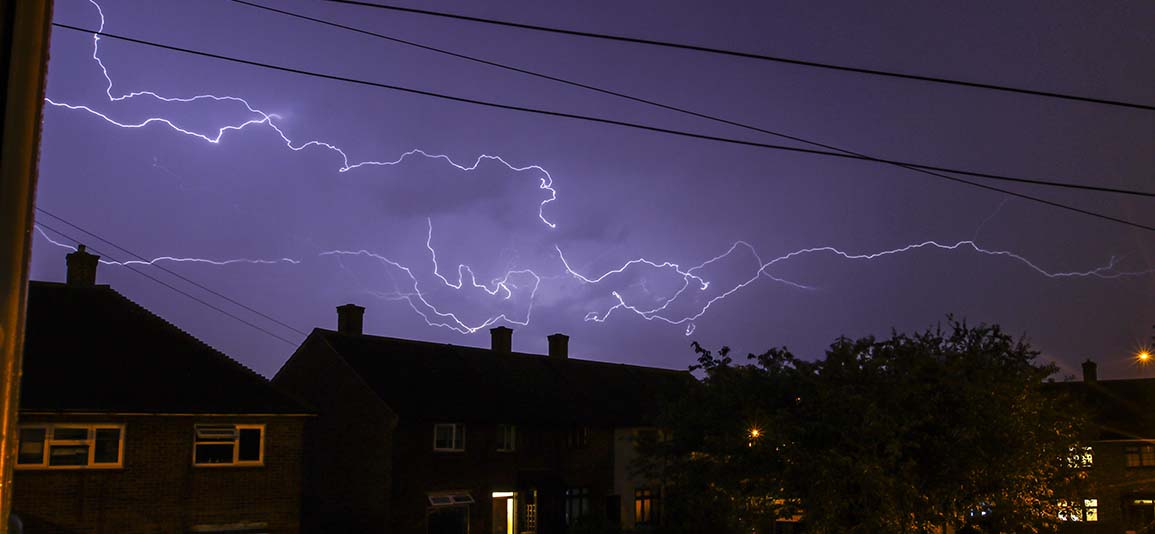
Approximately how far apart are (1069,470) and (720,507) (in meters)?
8.07

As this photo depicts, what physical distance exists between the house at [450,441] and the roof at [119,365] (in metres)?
6.17

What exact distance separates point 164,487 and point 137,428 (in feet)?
5.85

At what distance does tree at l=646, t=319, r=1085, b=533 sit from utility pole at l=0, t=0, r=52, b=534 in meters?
17.9

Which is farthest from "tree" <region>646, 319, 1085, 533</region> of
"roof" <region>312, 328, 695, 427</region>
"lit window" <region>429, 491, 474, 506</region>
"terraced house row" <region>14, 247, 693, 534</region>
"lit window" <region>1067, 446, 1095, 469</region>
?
"lit window" <region>429, 491, 474, 506</region>

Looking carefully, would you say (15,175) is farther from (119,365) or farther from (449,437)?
(449,437)

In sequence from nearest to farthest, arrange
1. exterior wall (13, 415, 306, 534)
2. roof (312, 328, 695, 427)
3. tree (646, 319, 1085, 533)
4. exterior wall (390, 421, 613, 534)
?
tree (646, 319, 1085, 533) < exterior wall (13, 415, 306, 534) < exterior wall (390, 421, 613, 534) < roof (312, 328, 695, 427)

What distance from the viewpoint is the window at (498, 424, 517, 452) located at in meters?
37.3

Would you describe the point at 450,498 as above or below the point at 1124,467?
below

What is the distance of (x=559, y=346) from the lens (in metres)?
47.3

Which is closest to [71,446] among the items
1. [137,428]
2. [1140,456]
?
[137,428]

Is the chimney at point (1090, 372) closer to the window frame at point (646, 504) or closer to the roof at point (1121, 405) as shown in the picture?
the roof at point (1121, 405)

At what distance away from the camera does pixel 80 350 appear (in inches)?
1045

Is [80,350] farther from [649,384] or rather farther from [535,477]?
[649,384]

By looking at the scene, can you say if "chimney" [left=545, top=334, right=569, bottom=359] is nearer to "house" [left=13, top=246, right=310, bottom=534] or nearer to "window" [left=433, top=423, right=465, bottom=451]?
"window" [left=433, top=423, right=465, bottom=451]
